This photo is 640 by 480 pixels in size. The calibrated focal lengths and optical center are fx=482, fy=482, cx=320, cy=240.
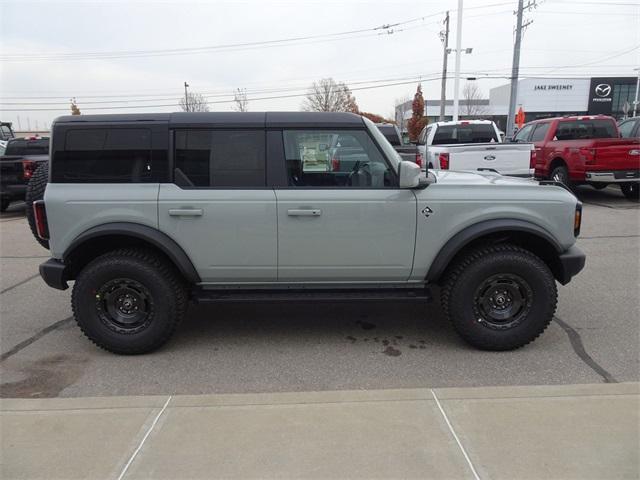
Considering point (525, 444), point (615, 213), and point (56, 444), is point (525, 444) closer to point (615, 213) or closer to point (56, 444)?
point (56, 444)

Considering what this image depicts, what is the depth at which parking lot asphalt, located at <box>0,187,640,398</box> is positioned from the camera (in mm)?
3451

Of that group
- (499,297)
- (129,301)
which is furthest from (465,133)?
(129,301)

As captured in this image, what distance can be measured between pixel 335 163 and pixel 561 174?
9.49 meters

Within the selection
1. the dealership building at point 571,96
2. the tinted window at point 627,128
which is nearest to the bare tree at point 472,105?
the dealership building at point 571,96

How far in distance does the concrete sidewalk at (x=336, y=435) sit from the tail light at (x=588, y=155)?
8737 millimetres

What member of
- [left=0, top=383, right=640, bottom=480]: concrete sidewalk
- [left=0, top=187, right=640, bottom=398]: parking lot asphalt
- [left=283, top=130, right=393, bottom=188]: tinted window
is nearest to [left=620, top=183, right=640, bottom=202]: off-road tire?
[left=0, top=187, right=640, bottom=398]: parking lot asphalt

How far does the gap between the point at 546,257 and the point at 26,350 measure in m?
4.42

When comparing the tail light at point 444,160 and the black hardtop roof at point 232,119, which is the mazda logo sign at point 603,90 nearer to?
the tail light at point 444,160

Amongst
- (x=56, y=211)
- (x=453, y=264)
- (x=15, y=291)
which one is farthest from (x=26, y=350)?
(x=453, y=264)

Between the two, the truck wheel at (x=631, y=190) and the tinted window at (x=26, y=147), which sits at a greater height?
the tinted window at (x=26, y=147)

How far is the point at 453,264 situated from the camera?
153 inches

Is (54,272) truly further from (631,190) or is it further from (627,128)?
(627,128)

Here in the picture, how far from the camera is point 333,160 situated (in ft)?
12.5

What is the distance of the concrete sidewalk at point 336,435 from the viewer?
8.04ft
